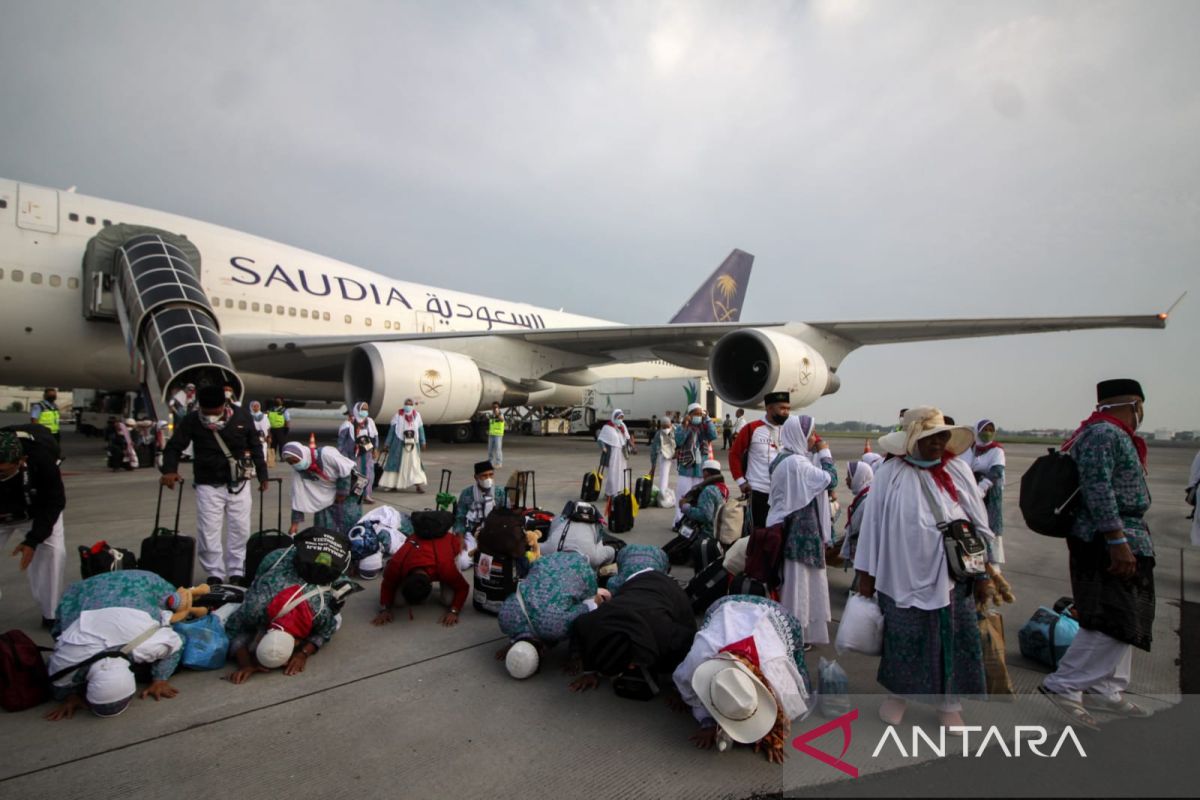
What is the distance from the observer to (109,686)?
226 cm

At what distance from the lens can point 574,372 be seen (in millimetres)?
16344

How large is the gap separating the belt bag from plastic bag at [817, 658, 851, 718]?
67cm

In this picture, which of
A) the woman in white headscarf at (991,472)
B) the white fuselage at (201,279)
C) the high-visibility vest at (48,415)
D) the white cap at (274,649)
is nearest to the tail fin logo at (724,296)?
the white fuselage at (201,279)

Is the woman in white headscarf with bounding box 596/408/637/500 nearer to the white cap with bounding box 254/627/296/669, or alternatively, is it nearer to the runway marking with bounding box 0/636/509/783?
the runway marking with bounding box 0/636/509/783

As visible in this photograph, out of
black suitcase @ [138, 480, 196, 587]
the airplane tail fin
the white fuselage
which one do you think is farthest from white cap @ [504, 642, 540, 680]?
the airplane tail fin

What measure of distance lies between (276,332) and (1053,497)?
13178 mm

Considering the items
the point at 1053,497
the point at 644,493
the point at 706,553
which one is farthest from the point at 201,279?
the point at 1053,497

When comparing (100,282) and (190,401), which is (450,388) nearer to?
(190,401)

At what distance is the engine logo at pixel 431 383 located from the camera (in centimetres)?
1070

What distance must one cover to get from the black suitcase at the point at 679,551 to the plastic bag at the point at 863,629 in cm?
229

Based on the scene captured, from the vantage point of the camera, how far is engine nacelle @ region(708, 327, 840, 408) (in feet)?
33.9

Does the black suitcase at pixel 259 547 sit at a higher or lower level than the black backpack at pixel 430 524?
lower

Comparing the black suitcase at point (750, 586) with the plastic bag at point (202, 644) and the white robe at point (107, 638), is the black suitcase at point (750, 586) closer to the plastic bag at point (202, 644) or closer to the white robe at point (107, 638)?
the plastic bag at point (202, 644)

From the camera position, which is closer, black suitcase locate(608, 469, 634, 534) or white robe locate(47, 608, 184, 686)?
white robe locate(47, 608, 184, 686)
